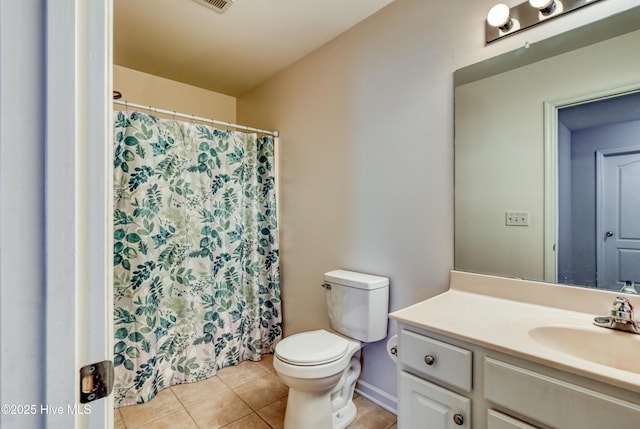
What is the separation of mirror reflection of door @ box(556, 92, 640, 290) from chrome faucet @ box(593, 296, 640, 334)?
Result: 0.13 meters

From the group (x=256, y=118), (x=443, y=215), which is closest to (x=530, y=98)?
(x=443, y=215)

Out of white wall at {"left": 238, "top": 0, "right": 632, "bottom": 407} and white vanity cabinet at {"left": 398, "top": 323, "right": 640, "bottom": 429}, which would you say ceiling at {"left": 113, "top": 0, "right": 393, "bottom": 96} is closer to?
white wall at {"left": 238, "top": 0, "right": 632, "bottom": 407}

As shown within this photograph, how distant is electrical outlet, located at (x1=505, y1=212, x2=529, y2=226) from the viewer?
1318mm

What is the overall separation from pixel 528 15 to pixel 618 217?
2.95 ft

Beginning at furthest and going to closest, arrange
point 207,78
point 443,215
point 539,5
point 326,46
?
point 207,78 < point 326,46 < point 443,215 < point 539,5

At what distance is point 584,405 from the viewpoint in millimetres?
748

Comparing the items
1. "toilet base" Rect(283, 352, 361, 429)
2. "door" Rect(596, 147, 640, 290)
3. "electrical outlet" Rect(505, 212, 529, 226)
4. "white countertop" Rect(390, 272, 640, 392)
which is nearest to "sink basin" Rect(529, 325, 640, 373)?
"white countertop" Rect(390, 272, 640, 392)

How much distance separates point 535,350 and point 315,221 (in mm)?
1583

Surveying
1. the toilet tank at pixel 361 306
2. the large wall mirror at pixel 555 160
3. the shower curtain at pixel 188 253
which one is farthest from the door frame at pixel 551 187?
the shower curtain at pixel 188 253

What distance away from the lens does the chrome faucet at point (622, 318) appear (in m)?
0.97

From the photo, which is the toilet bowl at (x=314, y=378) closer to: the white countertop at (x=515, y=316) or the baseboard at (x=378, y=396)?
the baseboard at (x=378, y=396)

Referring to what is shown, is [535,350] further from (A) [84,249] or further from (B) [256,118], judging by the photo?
(B) [256,118]

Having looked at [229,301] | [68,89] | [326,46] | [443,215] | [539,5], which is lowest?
[229,301]

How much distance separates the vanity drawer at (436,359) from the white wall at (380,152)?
0.54m
